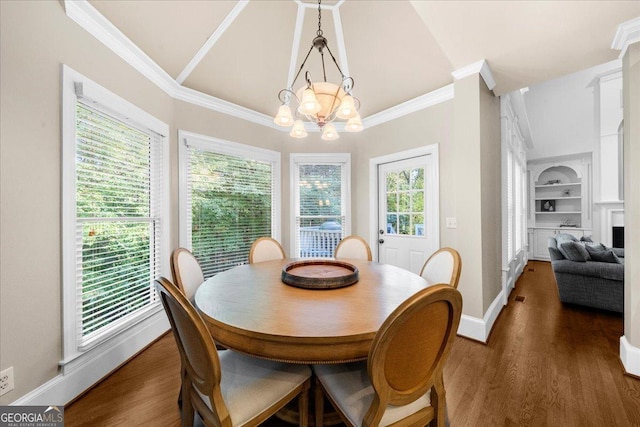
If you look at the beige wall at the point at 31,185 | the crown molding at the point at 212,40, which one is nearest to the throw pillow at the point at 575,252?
the crown molding at the point at 212,40

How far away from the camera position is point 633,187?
1.93 metres

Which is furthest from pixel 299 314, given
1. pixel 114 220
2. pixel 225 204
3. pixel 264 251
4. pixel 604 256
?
pixel 604 256

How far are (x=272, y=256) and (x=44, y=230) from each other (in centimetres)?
170

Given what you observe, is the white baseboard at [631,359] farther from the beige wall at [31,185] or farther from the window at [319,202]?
→ the beige wall at [31,185]

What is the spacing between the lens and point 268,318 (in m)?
1.16

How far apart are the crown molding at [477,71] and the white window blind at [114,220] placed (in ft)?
9.94

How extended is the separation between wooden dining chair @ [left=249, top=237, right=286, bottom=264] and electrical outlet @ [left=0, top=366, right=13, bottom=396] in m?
1.58

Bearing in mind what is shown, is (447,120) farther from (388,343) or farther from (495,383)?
(388,343)

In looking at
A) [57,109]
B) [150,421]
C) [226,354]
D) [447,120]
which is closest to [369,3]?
[447,120]

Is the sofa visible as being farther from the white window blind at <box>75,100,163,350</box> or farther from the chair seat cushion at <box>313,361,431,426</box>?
the white window blind at <box>75,100,163,350</box>

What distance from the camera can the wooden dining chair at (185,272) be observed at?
1679 mm

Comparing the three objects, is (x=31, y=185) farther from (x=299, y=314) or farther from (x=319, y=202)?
(x=319, y=202)

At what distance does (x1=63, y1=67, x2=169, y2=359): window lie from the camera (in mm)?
1709

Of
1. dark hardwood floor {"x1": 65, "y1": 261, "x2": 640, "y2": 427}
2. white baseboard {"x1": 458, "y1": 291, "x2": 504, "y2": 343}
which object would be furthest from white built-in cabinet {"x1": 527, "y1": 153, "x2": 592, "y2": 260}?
white baseboard {"x1": 458, "y1": 291, "x2": 504, "y2": 343}
